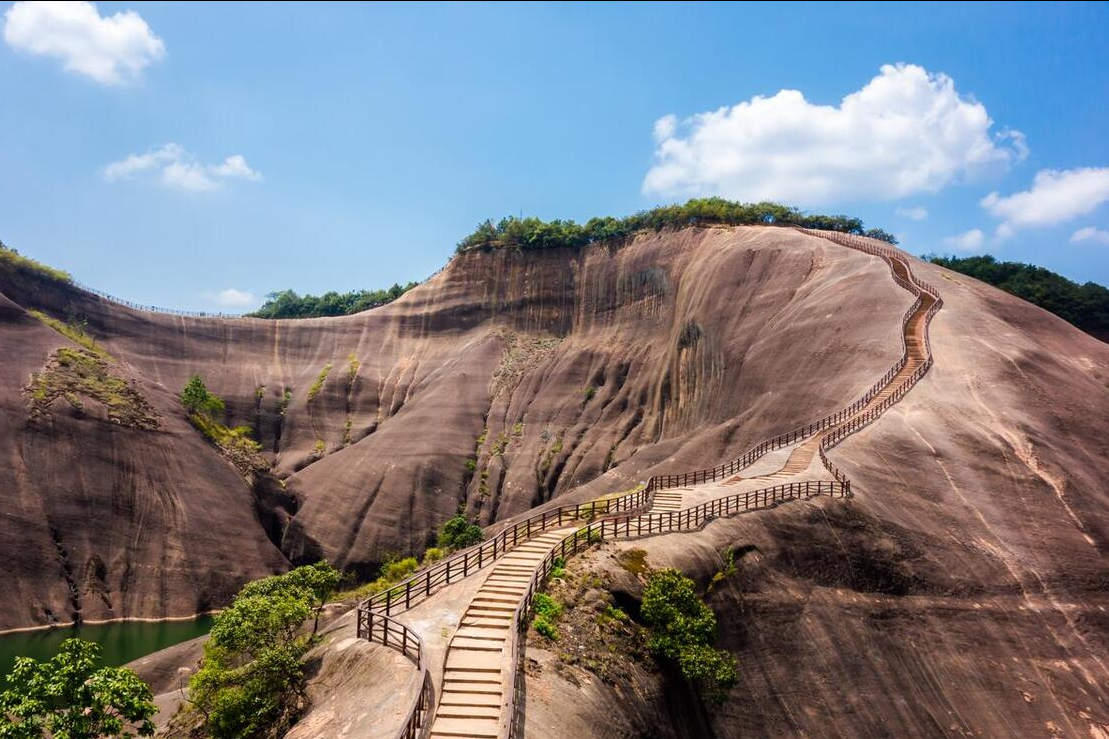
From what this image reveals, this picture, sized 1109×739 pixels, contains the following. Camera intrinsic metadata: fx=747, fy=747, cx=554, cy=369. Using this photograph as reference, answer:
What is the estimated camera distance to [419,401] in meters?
82.9

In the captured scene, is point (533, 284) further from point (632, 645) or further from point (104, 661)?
point (632, 645)

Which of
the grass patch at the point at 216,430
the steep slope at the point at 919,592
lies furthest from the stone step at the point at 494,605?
the grass patch at the point at 216,430

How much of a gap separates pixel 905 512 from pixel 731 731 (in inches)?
596

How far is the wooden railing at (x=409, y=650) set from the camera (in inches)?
546

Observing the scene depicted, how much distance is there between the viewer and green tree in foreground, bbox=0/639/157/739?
16719 millimetres

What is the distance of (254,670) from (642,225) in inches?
3093

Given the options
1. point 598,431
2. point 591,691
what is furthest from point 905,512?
point 598,431

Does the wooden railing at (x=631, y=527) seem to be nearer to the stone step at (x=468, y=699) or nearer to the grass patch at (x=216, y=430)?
the stone step at (x=468, y=699)

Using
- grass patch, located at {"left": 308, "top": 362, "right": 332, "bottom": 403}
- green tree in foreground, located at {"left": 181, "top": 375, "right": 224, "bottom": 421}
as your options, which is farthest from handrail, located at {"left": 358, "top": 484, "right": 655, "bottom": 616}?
grass patch, located at {"left": 308, "top": 362, "right": 332, "bottom": 403}

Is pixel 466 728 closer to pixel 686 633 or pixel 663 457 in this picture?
pixel 686 633

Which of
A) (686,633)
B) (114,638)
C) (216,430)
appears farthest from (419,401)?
(686,633)

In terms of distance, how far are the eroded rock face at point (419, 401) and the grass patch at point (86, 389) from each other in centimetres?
101

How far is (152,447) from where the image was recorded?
6228 cm

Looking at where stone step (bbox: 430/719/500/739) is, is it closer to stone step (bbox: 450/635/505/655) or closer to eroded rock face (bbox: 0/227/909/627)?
stone step (bbox: 450/635/505/655)
